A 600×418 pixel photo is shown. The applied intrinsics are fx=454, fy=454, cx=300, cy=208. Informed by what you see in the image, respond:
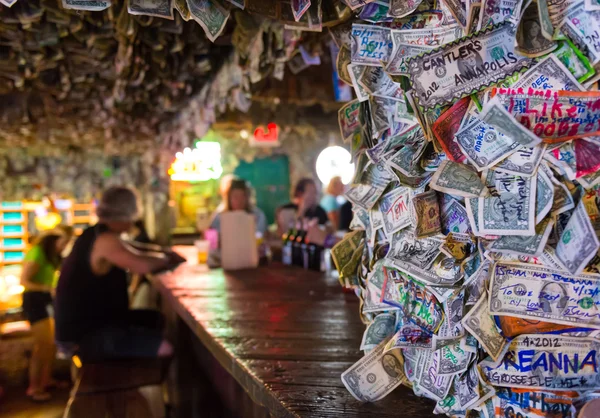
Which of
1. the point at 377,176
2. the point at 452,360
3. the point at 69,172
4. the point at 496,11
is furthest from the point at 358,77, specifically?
the point at 69,172

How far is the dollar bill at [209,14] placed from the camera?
3.97ft

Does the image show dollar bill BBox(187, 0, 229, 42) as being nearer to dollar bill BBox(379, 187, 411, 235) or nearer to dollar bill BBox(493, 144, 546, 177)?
dollar bill BBox(379, 187, 411, 235)

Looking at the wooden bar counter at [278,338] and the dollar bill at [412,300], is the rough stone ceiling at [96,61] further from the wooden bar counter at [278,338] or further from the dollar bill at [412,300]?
the dollar bill at [412,300]

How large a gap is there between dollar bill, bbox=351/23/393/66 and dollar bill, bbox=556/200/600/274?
0.59 meters

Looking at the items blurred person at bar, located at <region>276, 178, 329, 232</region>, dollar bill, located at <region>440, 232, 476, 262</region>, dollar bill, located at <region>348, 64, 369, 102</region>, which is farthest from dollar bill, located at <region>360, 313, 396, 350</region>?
blurred person at bar, located at <region>276, 178, 329, 232</region>

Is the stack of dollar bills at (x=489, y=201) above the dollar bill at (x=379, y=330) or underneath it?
above

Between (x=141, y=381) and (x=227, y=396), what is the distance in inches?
31.3

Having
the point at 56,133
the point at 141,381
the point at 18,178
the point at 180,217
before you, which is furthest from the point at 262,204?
the point at 141,381

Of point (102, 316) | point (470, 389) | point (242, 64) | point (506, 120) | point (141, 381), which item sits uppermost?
point (242, 64)

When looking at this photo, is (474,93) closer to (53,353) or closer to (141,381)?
(141,381)

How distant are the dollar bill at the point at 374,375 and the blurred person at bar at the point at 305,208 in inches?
111

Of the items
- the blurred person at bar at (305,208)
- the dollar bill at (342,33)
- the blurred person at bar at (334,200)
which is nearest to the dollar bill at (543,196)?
the dollar bill at (342,33)

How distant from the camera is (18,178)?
9977 mm

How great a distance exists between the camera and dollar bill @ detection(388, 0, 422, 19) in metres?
1.07
